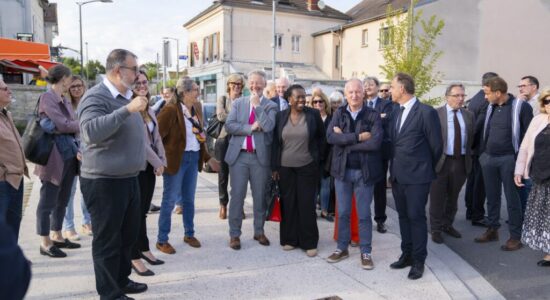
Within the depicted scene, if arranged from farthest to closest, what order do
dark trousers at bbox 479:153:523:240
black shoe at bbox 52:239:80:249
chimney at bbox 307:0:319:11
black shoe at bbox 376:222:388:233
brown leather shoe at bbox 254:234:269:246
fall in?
chimney at bbox 307:0:319:11, black shoe at bbox 376:222:388:233, dark trousers at bbox 479:153:523:240, brown leather shoe at bbox 254:234:269:246, black shoe at bbox 52:239:80:249

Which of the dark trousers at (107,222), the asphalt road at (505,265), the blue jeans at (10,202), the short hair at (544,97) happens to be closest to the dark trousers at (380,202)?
the asphalt road at (505,265)

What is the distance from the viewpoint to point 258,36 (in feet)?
110

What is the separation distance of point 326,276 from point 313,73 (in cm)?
3058

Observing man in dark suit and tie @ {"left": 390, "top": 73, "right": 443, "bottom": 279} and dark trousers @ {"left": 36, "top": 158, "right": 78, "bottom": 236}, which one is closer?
man in dark suit and tie @ {"left": 390, "top": 73, "right": 443, "bottom": 279}

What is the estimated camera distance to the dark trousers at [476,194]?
667 centimetres

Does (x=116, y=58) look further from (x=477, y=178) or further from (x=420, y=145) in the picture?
(x=477, y=178)

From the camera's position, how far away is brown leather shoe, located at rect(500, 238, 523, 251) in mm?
5465

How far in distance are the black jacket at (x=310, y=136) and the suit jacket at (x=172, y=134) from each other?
1.05m

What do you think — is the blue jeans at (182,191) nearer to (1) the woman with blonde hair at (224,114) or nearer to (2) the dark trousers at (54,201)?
(1) the woman with blonde hair at (224,114)

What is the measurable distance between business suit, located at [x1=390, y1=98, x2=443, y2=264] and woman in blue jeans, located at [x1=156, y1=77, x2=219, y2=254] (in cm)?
230

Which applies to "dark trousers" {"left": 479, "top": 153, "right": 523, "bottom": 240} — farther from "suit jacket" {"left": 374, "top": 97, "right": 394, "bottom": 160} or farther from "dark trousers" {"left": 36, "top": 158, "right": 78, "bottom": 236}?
"dark trousers" {"left": 36, "top": 158, "right": 78, "bottom": 236}

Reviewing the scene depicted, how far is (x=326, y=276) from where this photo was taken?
175 inches

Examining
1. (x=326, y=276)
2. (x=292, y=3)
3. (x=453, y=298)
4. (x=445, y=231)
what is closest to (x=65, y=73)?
(x=326, y=276)

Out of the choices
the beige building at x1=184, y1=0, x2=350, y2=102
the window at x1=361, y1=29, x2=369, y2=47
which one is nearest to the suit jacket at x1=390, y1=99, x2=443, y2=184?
the window at x1=361, y1=29, x2=369, y2=47
